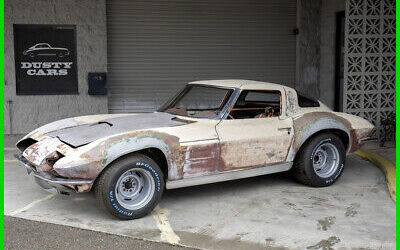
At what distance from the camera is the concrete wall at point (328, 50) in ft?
36.7

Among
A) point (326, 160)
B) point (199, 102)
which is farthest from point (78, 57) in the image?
point (326, 160)

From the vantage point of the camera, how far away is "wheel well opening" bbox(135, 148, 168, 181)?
5.46 metres

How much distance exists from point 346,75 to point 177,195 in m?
4.69

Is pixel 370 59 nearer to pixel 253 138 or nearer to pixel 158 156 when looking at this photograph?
pixel 253 138

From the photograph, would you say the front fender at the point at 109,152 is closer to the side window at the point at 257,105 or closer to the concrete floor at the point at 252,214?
the concrete floor at the point at 252,214

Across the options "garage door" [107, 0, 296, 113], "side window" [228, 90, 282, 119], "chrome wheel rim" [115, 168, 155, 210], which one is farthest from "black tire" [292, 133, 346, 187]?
"garage door" [107, 0, 296, 113]

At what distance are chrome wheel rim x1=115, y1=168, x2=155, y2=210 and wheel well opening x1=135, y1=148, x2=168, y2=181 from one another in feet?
0.83

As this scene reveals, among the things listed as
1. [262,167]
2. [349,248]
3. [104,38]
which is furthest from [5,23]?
[349,248]

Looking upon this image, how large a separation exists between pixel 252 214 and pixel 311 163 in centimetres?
137

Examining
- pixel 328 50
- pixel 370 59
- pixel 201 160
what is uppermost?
pixel 328 50

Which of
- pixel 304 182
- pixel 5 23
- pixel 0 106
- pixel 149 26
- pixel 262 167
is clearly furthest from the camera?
pixel 149 26

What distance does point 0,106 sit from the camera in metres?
9.05

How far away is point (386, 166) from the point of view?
24.1 feet

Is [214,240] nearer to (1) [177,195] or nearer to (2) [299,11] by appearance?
(1) [177,195]
